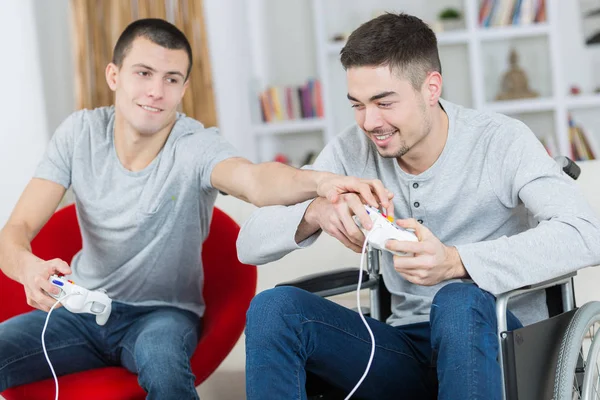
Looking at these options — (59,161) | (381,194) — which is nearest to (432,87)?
(381,194)

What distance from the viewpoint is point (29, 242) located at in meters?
2.17

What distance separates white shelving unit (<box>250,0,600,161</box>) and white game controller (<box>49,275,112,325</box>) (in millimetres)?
3288

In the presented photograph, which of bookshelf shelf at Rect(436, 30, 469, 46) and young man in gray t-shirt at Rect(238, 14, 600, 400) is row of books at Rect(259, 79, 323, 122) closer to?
bookshelf shelf at Rect(436, 30, 469, 46)

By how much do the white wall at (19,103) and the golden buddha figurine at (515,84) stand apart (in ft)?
8.91

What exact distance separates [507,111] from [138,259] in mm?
3328

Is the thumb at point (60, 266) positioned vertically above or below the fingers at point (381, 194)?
below

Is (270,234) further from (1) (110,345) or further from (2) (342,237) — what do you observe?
(1) (110,345)

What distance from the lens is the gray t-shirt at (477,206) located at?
166 centimetres

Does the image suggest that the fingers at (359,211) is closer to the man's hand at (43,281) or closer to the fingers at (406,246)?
the fingers at (406,246)

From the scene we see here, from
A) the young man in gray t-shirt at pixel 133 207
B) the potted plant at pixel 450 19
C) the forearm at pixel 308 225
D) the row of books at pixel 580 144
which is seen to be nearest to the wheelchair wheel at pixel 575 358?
the forearm at pixel 308 225

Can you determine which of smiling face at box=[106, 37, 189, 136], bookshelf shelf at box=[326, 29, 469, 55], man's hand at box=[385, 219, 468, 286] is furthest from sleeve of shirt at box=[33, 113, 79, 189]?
bookshelf shelf at box=[326, 29, 469, 55]

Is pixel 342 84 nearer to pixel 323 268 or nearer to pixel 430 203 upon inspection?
pixel 323 268

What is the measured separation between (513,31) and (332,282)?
3.37 metres

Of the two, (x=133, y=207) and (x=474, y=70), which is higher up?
(x=474, y=70)
